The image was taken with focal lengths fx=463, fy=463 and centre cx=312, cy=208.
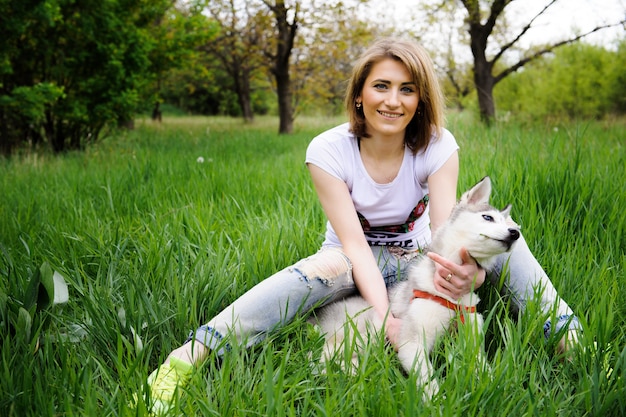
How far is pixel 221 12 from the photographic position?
1351 cm

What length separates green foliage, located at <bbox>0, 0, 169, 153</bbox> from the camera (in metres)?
7.47

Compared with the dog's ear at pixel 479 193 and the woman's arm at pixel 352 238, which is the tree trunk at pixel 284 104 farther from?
the dog's ear at pixel 479 193

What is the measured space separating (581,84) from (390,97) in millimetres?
12233

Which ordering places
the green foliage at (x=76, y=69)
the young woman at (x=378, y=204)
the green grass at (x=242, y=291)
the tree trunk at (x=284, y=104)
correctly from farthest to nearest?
1. the tree trunk at (x=284, y=104)
2. the green foliage at (x=76, y=69)
3. the young woman at (x=378, y=204)
4. the green grass at (x=242, y=291)

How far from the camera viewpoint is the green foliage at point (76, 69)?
7.47 metres

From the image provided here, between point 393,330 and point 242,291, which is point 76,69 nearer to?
point 242,291

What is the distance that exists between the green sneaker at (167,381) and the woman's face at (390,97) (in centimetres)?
151

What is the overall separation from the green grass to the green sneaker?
64mm

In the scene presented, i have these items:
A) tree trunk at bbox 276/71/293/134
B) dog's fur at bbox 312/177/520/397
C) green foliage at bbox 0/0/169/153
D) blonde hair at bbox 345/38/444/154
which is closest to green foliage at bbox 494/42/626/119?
tree trunk at bbox 276/71/293/134

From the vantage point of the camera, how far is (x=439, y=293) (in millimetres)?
1943

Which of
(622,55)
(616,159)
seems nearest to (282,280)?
(616,159)

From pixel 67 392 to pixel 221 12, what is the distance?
13647mm

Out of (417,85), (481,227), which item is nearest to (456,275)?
(481,227)

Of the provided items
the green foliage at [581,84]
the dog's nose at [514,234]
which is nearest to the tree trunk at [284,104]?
the green foliage at [581,84]
